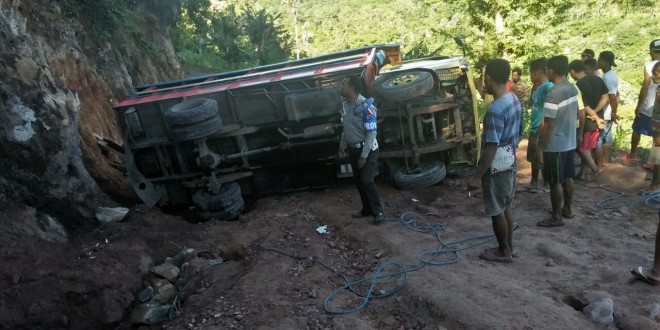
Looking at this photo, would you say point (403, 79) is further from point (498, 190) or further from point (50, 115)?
point (50, 115)

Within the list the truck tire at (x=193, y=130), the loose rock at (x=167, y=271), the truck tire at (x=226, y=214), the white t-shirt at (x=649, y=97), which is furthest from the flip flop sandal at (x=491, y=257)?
the truck tire at (x=193, y=130)

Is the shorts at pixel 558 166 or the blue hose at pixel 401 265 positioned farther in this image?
the shorts at pixel 558 166

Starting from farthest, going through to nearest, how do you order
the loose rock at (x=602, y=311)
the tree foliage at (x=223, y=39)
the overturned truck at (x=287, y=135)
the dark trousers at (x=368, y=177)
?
the tree foliage at (x=223, y=39) < the overturned truck at (x=287, y=135) < the dark trousers at (x=368, y=177) < the loose rock at (x=602, y=311)

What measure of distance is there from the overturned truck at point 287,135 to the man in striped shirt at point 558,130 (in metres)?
1.75

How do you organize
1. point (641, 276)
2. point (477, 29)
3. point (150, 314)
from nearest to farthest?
1. point (641, 276)
2. point (150, 314)
3. point (477, 29)

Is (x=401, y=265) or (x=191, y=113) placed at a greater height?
(x=191, y=113)

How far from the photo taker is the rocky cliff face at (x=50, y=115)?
5453 mm

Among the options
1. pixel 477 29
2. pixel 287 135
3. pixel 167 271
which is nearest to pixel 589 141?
pixel 287 135

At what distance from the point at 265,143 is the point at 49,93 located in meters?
3.12

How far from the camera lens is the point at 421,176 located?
631cm

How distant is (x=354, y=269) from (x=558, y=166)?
2.47 meters

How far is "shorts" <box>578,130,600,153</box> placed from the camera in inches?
238

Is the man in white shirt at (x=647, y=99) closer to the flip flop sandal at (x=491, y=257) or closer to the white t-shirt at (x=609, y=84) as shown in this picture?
the white t-shirt at (x=609, y=84)

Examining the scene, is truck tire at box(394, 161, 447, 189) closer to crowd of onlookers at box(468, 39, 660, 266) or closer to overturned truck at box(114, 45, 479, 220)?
overturned truck at box(114, 45, 479, 220)
